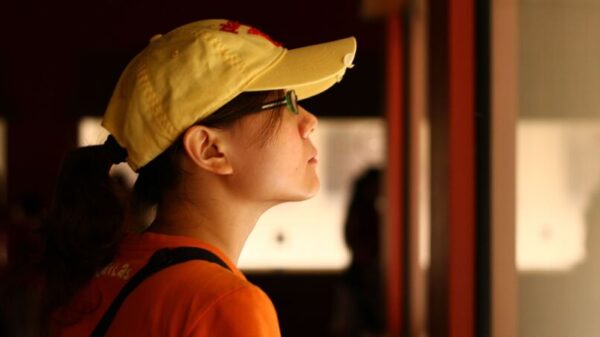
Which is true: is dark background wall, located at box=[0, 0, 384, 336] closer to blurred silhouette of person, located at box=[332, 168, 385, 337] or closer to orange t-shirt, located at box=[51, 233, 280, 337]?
blurred silhouette of person, located at box=[332, 168, 385, 337]

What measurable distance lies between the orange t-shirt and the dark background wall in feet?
17.8

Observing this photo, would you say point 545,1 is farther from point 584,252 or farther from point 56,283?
point 56,283

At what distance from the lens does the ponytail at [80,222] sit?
1.18 m

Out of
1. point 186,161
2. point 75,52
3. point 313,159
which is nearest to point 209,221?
point 186,161

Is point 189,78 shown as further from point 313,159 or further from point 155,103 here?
point 313,159

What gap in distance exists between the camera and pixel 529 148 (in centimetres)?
166

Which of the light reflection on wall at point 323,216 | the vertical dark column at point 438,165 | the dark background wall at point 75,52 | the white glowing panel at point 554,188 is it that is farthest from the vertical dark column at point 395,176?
the white glowing panel at point 554,188

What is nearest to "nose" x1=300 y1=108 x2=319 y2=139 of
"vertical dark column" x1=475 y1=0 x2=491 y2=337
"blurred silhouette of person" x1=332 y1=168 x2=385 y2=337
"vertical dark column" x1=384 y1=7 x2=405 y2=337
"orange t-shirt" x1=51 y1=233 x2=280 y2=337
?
"orange t-shirt" x1=51 y1=233 x2=280 y2=337

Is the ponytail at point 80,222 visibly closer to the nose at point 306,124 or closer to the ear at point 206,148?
the ear at point 206,148

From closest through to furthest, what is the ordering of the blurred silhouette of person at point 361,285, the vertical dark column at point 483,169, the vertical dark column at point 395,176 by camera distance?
the vertical dark column at point 483,169 → the vertical dark column at point 395,176 → the blurred silhouette of person at point 361,285

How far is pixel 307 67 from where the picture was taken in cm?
121

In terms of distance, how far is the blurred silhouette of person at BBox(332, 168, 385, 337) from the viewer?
5219mm

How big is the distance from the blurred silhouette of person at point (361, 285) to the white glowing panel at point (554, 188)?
355cm

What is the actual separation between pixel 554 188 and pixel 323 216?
5.35 m
